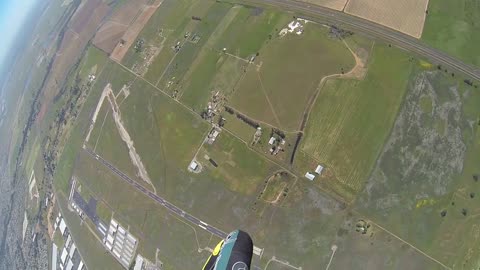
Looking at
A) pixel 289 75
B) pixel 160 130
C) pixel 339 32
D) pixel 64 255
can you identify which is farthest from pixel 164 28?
pixel 64 255

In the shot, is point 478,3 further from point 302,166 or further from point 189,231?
point 189,231

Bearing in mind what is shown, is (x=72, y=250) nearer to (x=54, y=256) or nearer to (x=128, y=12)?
(x=54, y=256)

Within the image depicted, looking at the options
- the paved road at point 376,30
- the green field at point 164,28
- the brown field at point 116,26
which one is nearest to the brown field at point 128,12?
the brown field at point 116,26

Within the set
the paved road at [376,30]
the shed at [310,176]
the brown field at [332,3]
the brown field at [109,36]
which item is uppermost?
the brown field at [332,3]

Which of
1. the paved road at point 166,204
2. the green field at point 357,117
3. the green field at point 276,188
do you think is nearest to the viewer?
the green field at point 357,117

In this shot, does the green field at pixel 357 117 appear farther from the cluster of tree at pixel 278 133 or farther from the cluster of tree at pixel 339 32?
the cluster of tree at pixel 339 32

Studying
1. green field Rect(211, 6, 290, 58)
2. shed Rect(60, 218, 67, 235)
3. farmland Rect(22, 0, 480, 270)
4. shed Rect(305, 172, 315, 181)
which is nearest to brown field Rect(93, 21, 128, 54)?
farmland Rect(22, 0, 480, 270)
